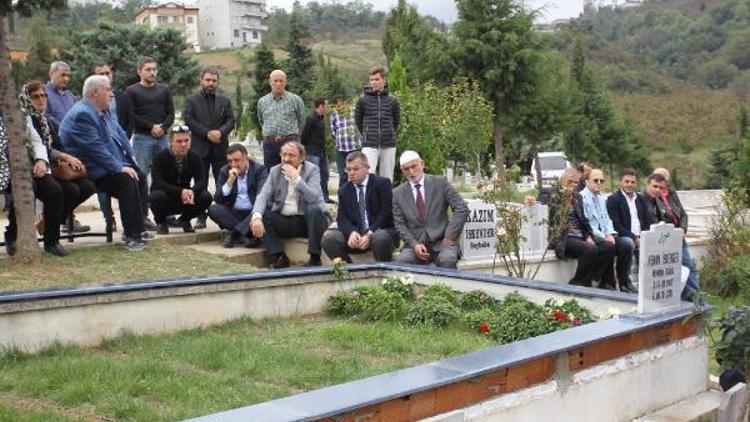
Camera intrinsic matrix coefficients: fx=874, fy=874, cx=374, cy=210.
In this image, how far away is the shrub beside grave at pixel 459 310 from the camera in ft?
18.7

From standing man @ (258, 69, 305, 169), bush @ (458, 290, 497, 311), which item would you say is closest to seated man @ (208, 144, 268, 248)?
standing man @ (258, 69, 305, 169)

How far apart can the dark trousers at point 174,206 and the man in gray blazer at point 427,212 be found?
248 cm

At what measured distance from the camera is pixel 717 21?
113 metres

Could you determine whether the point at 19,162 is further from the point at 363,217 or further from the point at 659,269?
the point at 659,269

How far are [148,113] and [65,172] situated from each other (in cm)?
210

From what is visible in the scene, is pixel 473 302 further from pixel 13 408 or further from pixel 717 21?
pixel 717 21

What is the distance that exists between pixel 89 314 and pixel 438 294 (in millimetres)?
2524

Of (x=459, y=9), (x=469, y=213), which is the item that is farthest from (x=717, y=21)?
(x=469, y=213)

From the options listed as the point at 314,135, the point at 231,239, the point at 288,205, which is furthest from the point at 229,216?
the point at 314,135

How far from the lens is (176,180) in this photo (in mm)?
9406

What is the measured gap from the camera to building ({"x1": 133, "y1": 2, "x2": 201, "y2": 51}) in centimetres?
10750

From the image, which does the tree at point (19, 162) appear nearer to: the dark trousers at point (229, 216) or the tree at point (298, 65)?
the dark trousers at point (229, 216)

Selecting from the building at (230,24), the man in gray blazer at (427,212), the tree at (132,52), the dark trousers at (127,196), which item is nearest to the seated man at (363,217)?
the man in gray blazer at (427,212)

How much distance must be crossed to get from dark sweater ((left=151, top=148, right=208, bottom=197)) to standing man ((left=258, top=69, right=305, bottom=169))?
1.34 m
